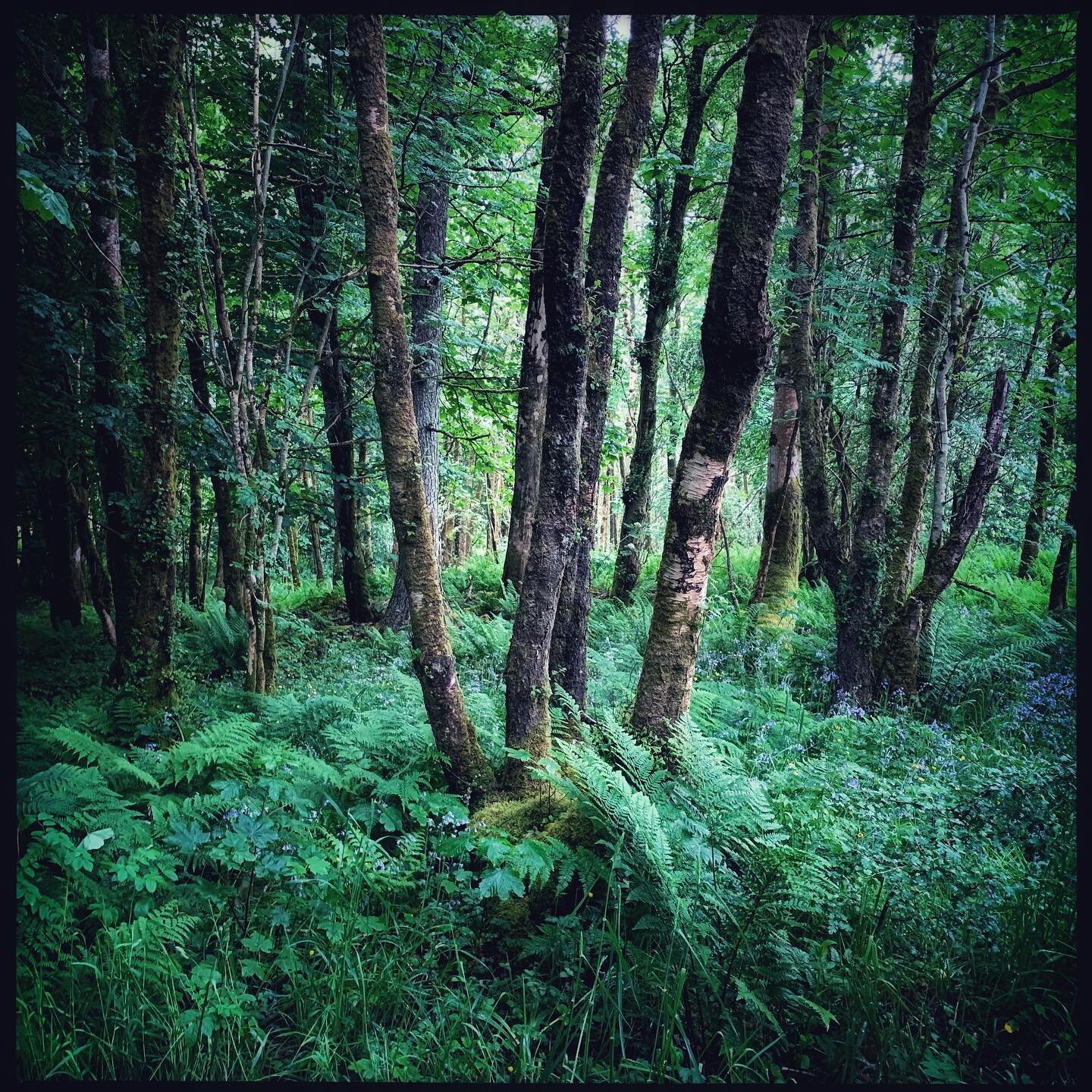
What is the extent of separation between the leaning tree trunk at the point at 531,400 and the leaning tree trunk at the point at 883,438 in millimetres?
3520

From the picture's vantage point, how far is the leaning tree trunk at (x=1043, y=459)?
24.3ft

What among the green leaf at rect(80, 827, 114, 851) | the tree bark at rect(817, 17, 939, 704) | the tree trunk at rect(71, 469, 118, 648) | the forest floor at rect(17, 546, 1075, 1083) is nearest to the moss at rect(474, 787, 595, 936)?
the forest floor at rect(17, 546, 1075, 1083)

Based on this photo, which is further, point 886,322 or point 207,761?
point 886,322

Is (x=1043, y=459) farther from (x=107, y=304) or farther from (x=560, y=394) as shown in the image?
(x=107, y=304)

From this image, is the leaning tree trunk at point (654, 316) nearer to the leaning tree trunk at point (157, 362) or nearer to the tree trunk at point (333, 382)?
the tree trunk at point (333, 382)

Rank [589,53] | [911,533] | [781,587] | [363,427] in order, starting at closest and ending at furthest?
[589,53], [911,533], [781,587], [363,427]

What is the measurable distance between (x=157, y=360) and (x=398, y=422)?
2.13m

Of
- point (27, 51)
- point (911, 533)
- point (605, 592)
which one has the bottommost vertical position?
point (605, 592)

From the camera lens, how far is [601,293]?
437 centimetres

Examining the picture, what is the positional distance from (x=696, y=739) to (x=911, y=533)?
177 inches

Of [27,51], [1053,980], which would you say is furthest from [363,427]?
[1053,980]

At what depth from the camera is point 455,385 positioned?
885cm

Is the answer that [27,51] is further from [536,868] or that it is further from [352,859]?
[536,868]

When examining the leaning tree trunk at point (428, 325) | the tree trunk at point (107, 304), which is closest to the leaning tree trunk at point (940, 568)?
the leaning tree trunk at point (428, 325)
